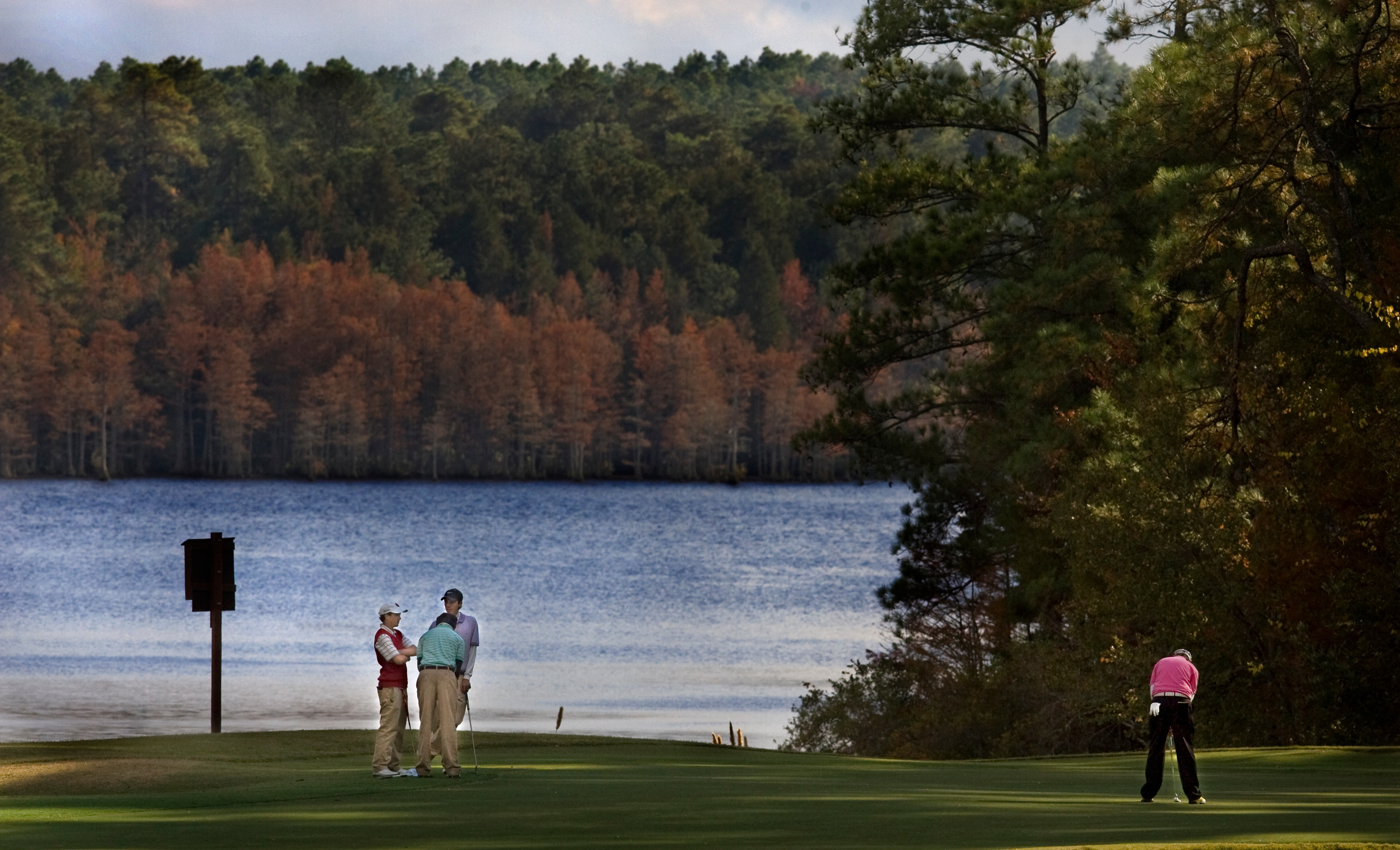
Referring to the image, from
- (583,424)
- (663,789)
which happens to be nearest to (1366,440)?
(663,789)

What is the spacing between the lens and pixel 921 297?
119 ft

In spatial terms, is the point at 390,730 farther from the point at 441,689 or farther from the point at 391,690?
the point at 441,689

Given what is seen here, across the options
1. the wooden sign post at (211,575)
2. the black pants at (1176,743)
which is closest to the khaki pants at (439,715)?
the wooden sign post at (211,575)

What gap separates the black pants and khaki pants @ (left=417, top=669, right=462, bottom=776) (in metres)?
5.87

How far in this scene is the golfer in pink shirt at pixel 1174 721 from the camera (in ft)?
48.6

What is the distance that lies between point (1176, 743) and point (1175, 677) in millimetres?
513

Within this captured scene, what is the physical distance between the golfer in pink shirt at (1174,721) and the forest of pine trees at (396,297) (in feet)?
394

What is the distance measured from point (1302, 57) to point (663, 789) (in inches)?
576

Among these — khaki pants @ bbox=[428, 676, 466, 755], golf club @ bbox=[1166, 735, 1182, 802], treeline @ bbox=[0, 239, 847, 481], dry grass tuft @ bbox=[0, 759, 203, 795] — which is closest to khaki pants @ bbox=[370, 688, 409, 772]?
khaki pants @ bbox=[428, 676, 466, 755]

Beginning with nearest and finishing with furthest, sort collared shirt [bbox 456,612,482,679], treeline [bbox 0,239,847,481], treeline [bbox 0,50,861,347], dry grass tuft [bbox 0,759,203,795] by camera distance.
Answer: dry grass tuft [bbox 0,759,203,795]
collared shirt [bbox 456,612,482,679]
treeline [bbox 0,239,847,481]
treeline [bbox 0,50,861,347]

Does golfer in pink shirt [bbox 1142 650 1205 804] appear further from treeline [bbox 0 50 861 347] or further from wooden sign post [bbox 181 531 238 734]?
treeline [bbox 0 50 861 347]

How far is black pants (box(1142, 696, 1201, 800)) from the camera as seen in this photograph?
14812 mm

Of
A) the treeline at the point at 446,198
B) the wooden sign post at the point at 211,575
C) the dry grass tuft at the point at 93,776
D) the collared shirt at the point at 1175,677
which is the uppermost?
the treeline at the point at 446,198

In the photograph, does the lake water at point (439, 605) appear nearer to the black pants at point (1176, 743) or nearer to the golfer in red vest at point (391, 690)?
the golfer in red vest at point (391, 690)
